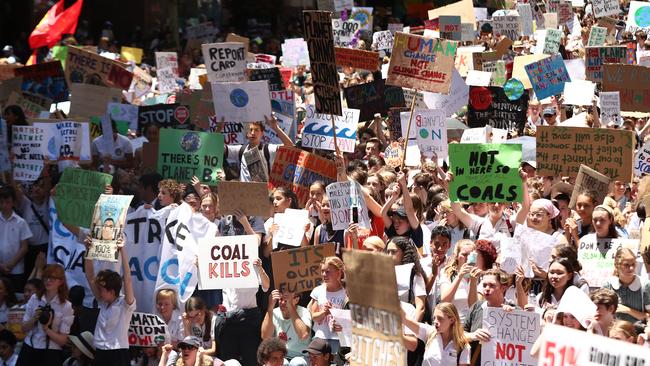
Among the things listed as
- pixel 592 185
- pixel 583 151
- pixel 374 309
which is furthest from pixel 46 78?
pixel 374 309

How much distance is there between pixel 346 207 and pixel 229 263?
98cm

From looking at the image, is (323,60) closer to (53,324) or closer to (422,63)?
(422,63)

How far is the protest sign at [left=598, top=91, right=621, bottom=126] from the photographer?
15008 millimetres

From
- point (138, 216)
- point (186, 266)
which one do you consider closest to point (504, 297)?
point (186, 266)

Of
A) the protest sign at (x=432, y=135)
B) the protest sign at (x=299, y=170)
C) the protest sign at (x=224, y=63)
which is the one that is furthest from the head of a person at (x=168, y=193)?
the protest sign at (x=224, y=63)

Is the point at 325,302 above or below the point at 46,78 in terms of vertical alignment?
below

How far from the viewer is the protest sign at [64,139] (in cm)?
1484

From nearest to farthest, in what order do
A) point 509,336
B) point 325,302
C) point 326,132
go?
point 509,336
point 325,302
point 326,132

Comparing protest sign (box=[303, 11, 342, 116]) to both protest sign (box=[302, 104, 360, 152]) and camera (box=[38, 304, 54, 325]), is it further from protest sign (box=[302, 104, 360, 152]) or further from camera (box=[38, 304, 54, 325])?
camera (box=[38, 304, 54, 325])

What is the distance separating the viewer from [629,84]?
51.2 ft

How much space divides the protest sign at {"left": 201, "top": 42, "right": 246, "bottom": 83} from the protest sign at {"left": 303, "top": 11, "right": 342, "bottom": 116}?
10.4ft

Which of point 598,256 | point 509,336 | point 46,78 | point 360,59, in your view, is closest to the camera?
point 509,336

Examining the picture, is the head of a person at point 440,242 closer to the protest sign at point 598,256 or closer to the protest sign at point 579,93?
the protest sign at point 598,256

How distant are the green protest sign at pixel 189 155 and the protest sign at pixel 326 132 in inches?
37.0
